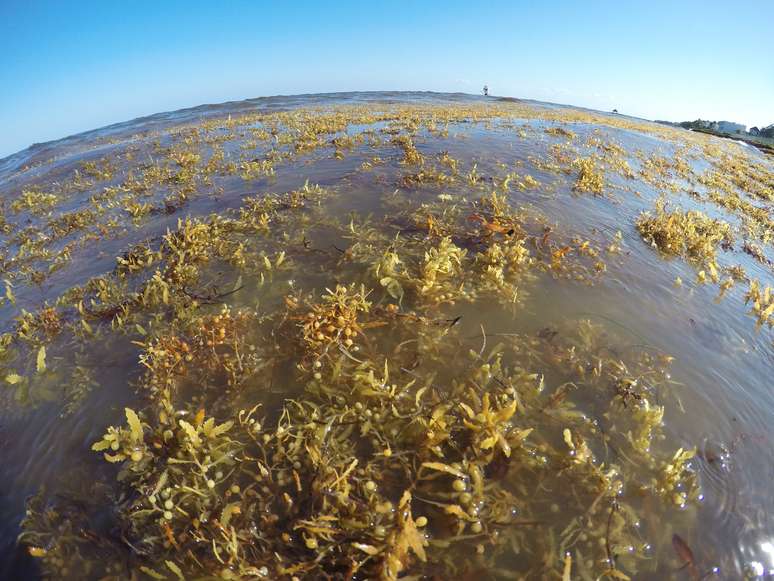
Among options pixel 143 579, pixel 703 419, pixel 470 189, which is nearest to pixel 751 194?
pixel 470 189

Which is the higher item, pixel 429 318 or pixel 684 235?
pixel 684 235

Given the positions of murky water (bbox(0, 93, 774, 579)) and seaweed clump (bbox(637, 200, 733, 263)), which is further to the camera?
seaweed clump (bbox(637, 200, 733, 263))

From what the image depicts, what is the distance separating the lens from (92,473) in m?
3.81

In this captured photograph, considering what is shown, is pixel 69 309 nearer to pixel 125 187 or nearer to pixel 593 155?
pixel 125 187

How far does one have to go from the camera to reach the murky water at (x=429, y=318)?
334 cm

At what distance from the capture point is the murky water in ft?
11.0

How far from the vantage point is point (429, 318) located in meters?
5.53

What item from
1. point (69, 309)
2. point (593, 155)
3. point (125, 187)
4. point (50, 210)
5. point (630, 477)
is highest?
point (593, 155)

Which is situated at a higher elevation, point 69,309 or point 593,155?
point 593,155

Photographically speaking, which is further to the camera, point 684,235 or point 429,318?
point 684,235

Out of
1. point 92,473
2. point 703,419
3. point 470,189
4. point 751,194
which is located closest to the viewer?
point 92,473

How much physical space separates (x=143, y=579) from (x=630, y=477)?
15.2 ft

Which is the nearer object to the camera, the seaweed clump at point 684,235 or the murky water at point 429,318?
the murky water at point 429,318

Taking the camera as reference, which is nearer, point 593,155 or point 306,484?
point 306,484
